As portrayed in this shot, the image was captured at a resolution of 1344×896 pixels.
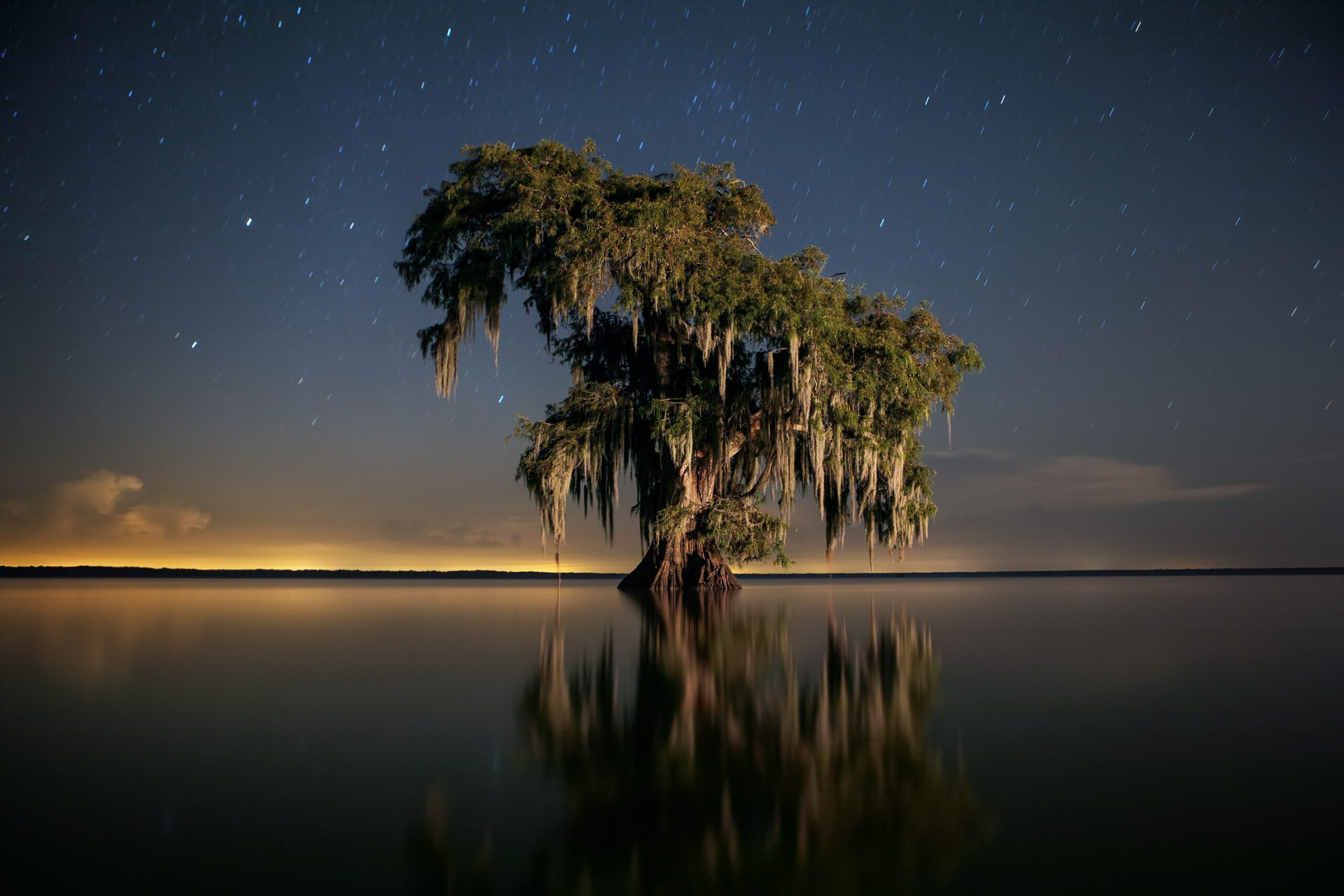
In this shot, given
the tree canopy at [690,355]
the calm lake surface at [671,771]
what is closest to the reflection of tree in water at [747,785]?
the calm lake surface at [671,771]

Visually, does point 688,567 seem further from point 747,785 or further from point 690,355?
point 747,785

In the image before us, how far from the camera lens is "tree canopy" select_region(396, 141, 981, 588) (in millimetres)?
19828

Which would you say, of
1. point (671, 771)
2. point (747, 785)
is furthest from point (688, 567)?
point (747, 785)

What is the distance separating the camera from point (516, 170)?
2072cm

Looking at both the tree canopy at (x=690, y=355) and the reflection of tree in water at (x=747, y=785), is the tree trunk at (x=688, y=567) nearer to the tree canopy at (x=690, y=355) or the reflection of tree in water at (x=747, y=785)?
the tree canopy at (x=690, y=355)

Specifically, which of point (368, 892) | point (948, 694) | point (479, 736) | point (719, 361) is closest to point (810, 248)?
point (719, 361)

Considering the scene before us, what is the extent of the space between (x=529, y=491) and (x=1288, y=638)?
15857 mm

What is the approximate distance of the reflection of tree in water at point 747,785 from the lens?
7.57 feet

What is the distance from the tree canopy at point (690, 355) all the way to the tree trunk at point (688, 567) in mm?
56

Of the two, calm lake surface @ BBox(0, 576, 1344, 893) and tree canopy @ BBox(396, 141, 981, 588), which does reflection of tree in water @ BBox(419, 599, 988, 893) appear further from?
tree canopy @ BBox(396, 141, 981, 588)

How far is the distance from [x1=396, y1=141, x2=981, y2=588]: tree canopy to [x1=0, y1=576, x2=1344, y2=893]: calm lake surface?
12.9 meters

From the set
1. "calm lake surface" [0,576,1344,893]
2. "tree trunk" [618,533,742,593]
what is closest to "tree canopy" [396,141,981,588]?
"tree trunk" [618,533,742,593]

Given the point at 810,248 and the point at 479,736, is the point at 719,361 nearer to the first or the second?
the point at 810,248

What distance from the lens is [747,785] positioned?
3.14m
